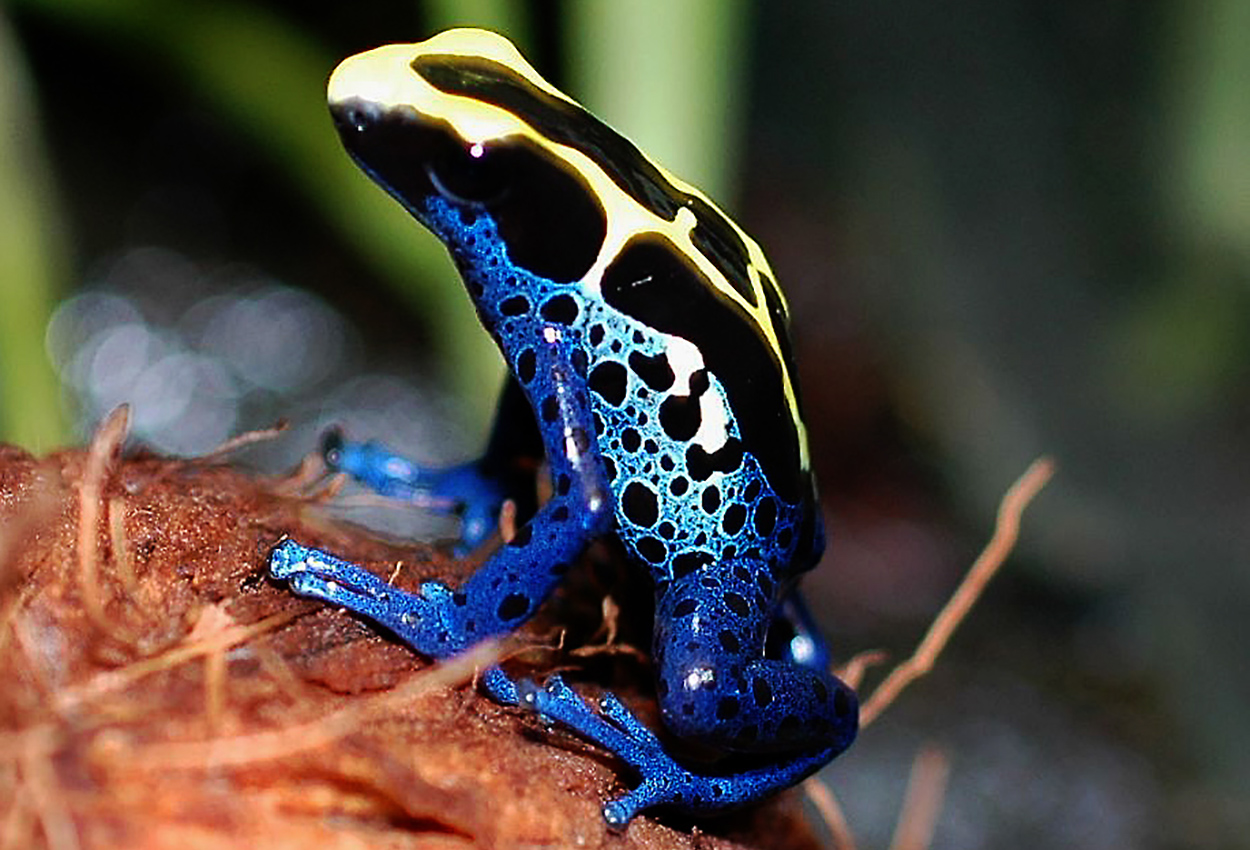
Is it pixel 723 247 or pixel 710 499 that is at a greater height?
pixel 723 247

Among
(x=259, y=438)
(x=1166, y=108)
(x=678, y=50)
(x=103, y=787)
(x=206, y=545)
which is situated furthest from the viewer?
(x=1166, y=108)

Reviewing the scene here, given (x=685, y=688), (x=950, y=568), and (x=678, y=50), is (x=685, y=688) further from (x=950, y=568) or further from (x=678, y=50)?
(x=950, y=568)

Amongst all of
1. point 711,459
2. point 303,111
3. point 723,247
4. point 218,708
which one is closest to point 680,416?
point 711,459

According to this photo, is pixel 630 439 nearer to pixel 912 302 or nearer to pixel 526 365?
pixel 526 365

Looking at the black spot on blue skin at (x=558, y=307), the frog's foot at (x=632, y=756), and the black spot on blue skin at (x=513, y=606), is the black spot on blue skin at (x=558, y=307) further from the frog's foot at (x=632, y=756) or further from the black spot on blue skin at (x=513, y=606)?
the frog's foot at (x=632, y=756)

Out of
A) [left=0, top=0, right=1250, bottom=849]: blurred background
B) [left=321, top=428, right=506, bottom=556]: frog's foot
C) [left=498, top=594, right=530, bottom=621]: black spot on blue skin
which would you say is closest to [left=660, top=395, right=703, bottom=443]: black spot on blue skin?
[left=498, top=594, right=530, bottom=621]: black spot on blue skin

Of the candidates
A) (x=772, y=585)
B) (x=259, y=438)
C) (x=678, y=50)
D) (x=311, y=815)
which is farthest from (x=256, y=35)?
(x=311, y=815)
